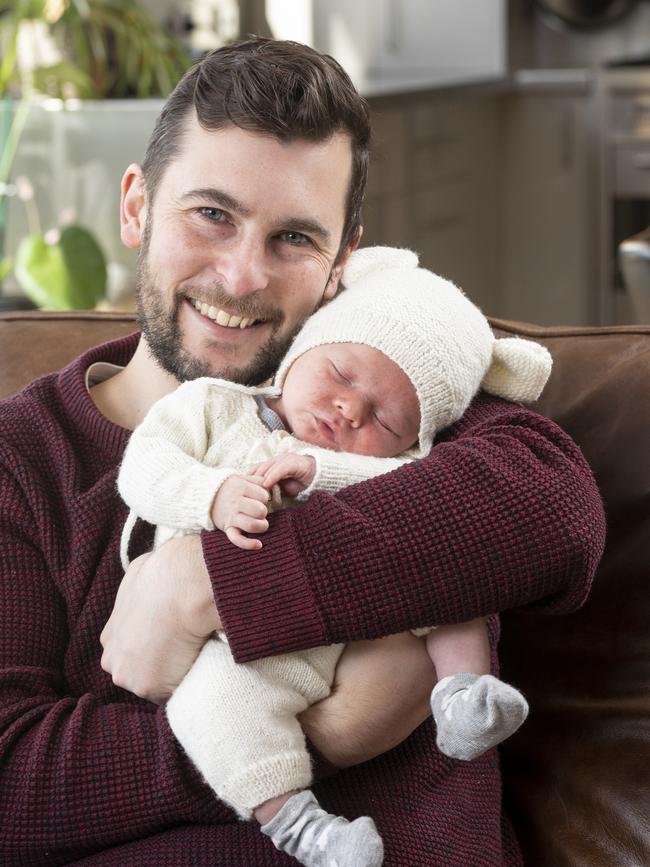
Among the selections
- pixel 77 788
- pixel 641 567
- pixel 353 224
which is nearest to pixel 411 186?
pixel 353 224

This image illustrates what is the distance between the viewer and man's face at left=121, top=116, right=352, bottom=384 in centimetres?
139

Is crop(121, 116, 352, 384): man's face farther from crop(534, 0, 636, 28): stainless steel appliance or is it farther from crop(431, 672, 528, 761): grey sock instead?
crop(534, 0, 636, 28): stainless steel appliance

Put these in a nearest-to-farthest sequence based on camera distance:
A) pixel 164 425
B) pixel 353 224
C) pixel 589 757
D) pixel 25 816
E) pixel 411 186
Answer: pixel 25 816 < pixel 164 425 < pixel 589 757 < pixel 353 224 < pixel 411 186

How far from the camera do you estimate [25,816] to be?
3.79ft

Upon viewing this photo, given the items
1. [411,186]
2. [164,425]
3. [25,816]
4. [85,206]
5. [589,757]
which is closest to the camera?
[25,816]

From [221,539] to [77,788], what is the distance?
0.29 metres

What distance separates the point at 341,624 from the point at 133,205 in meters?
0.73

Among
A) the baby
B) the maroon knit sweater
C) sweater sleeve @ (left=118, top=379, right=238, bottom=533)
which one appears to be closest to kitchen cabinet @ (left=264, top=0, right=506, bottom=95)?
the baby

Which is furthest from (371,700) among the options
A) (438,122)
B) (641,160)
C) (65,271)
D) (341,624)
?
(641,160)

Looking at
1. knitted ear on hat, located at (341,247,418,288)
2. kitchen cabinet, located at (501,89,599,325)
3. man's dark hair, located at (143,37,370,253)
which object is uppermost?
man's dark hair, located at (143,37,370,253)

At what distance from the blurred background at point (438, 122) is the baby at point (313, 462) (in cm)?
210

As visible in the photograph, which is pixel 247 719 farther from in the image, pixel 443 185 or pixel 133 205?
pixel 443 185

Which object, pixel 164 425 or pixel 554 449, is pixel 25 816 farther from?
pixel 554 449

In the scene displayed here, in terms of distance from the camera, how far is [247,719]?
1.12 m
